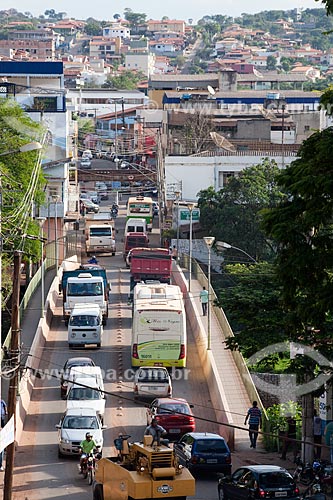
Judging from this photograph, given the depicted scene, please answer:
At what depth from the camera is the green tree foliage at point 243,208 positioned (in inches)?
2857

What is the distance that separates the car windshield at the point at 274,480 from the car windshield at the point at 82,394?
1126 centimetres

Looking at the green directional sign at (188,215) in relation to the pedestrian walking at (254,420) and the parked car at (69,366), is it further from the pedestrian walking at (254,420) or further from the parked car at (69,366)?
the pedestrian walking at (254,420)

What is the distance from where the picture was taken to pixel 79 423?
31953 millimetres

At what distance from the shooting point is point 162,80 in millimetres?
175000

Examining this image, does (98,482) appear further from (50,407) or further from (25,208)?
(25,208)

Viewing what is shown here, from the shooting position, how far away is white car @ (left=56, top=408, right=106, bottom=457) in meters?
31.3

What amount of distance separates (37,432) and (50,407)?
299 centimetres

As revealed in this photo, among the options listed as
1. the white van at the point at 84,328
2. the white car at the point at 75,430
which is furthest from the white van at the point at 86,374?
the white van at the point at 84,328

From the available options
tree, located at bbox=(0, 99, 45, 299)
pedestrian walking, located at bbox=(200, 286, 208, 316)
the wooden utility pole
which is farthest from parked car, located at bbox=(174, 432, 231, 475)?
tree, located at bbox=(0, 99, 45, 299)

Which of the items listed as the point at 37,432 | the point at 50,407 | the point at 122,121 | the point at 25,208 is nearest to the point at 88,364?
the point at 50,407

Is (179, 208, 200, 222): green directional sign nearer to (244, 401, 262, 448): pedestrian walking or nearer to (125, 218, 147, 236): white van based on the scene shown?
(125, 218, 147, 236): white van

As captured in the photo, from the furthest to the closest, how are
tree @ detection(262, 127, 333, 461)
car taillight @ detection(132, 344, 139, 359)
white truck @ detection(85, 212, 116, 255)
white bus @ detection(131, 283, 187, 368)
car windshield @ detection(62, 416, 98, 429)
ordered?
white truck @ detection(85, 212, 116, 255), car taillight @ detection(132, 344, 139, 359), white bus @ detection(131, 283, 187, 368), car windshield @ detection(62, 416, 98, 429), tree @ detection(262, 127, 333, 461)

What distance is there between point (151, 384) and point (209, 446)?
30.1 ft

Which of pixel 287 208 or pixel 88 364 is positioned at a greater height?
pixel 287 208
